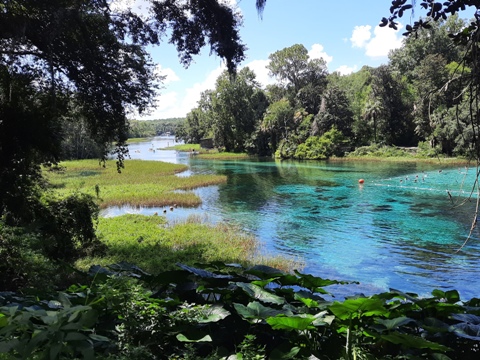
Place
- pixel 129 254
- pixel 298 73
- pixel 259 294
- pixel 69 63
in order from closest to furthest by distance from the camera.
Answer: pixel 259 294
pixel 69 63
pixel 129 254
pixel 298 73

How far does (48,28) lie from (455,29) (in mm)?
64044

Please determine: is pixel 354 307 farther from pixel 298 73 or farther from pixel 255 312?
pixel 298 73

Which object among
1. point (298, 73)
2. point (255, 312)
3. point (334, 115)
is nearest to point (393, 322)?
point (255, 312)

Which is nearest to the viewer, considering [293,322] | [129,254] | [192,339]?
[293,322]

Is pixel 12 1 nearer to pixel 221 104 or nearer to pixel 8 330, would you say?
pixel 8 330

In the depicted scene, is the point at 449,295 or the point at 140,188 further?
the point at 140,188

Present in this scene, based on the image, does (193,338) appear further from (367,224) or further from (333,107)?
(333,107)

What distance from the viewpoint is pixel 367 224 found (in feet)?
56.4

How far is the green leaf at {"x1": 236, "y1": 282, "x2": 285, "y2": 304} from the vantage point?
7.51ft

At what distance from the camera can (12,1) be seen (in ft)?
25.1

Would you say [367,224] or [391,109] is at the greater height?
[391,109]

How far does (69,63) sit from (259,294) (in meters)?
8.73

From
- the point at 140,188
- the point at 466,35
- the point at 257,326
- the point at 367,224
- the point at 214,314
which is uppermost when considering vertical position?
the point at 466,35

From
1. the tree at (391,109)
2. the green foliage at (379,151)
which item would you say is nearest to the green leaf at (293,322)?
the green foliage at (379,151)
